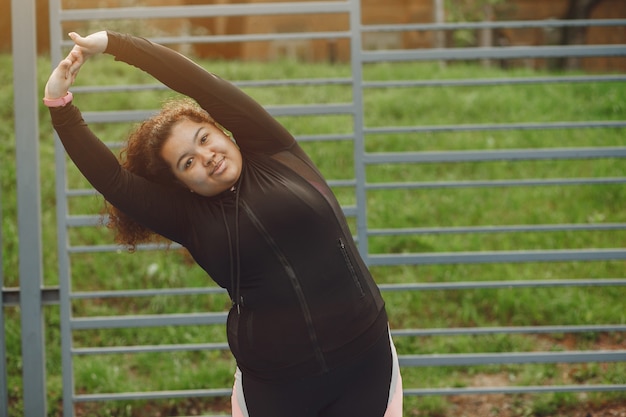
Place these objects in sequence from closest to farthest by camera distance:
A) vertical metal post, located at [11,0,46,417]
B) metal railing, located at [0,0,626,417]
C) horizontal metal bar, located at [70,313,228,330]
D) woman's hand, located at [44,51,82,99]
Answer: woman's hand, located at [44,51,82,99] → vertical metal post, located at [11,0,46,417] → metal railing, located at [0,0,626,417] → horizontal metal bar, located at [70,313,228,330]

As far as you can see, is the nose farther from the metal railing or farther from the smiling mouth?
the metal railing

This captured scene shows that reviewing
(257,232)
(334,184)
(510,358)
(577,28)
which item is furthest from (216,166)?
(577,28)

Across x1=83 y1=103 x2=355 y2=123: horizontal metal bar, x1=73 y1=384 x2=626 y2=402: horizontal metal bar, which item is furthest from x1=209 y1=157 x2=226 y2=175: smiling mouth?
x1=73 y1=384 x2=626 y2=402: horizontal metal bar

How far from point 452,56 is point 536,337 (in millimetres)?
2478

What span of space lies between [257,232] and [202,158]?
31cm

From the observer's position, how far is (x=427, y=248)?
6.84 metres

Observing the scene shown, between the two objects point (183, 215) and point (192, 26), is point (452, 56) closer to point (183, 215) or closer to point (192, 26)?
point (183, 215)

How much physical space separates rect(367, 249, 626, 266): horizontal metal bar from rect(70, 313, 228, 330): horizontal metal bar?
977 mm

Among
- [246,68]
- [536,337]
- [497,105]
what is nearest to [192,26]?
[246,68]

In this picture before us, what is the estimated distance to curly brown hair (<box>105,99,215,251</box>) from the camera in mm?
2816

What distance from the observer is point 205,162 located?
2725 mm

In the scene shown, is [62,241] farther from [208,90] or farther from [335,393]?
[335,393]

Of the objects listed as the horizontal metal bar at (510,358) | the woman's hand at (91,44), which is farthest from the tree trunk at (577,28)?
the woman's hand at (91,44)

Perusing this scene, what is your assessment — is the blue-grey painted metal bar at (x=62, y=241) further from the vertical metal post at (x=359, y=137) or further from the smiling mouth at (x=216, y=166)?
the smiling mouth at (x=216, y=166)
